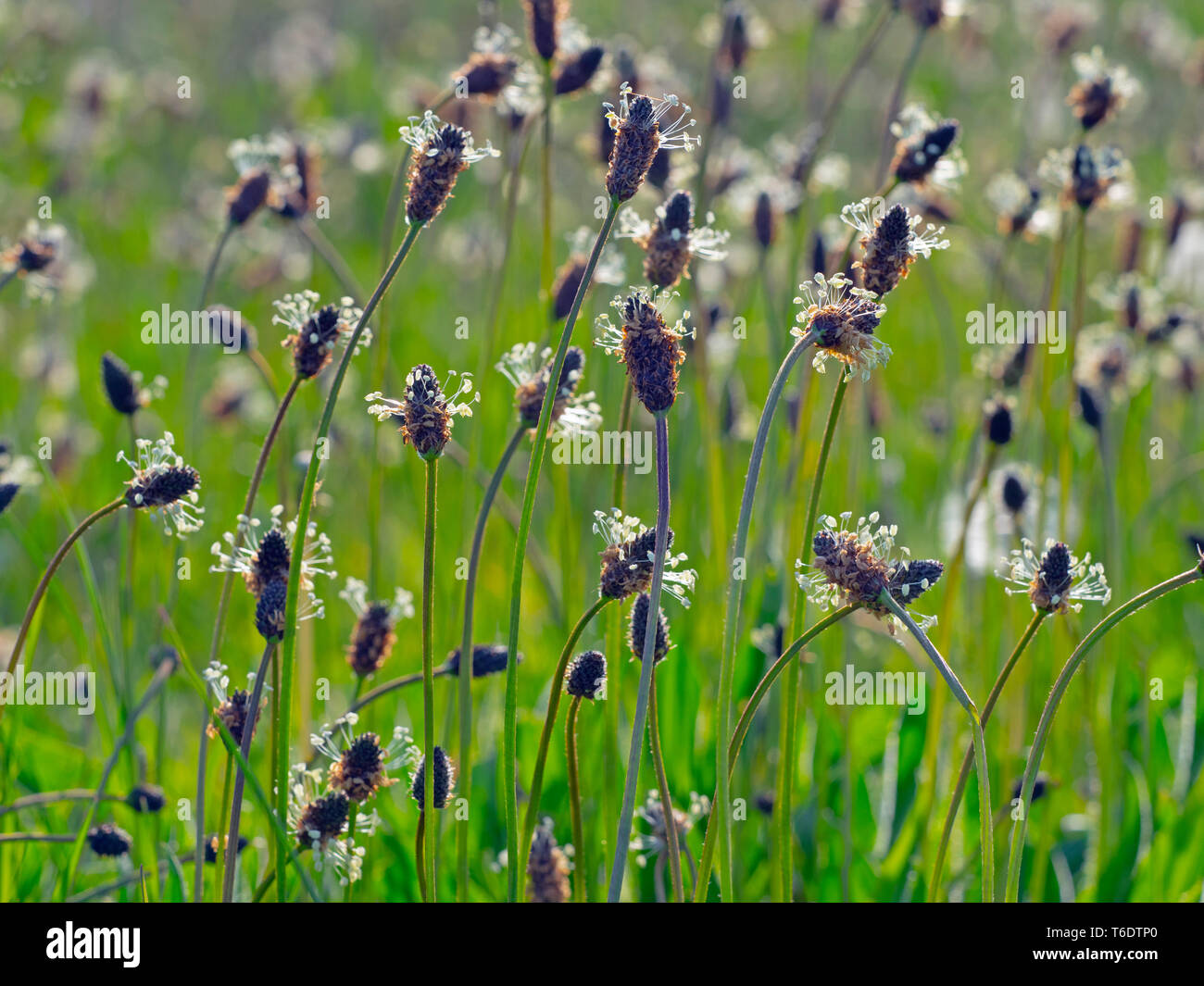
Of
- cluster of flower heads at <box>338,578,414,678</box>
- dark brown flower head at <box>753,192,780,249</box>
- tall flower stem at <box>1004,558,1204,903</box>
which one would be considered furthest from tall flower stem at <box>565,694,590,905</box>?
dark brown flower head at <box>753,192,780,249</box>

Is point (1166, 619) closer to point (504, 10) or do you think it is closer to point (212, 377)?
point (212, 377)

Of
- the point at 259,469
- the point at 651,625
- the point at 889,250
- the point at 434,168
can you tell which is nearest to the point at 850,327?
the point at 889,250

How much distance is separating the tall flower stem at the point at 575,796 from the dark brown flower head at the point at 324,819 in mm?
254

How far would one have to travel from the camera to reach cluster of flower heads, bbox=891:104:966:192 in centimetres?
150

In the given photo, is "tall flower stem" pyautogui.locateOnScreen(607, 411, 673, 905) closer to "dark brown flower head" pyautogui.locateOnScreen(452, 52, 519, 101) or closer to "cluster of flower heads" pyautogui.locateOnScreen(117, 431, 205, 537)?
"cluster of flower heads" pyautogui.locateOnScreen(117, 431, 205, 537)

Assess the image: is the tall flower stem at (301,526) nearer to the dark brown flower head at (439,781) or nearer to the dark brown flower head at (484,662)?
the dark brown flower head at (439,781)

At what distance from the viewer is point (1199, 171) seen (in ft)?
13.6

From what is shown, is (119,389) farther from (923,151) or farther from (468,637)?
(923,151)

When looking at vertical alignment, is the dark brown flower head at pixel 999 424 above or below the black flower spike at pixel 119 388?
below

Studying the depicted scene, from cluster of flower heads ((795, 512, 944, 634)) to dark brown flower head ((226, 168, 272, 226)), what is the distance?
119cm

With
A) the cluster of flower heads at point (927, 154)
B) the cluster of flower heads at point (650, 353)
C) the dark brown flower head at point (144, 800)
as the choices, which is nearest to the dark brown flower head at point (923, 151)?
the cluster of flower heads at point (927, 154)

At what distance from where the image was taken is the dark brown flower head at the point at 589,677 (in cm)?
122

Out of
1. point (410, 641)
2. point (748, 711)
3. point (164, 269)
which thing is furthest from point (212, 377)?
point (748, 711)

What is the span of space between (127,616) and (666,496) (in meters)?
1.15
